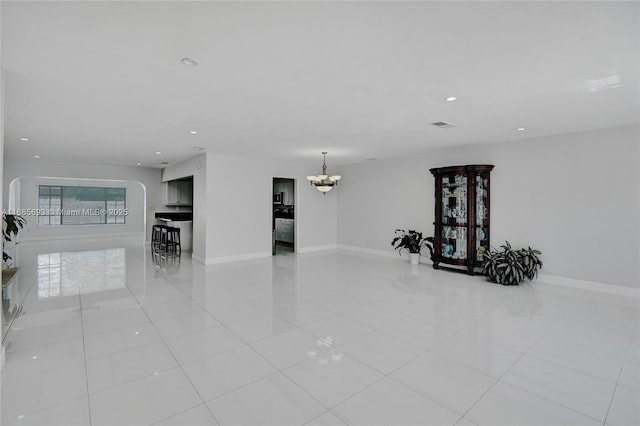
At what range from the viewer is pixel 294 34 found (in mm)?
2172

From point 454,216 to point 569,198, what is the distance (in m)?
1.87

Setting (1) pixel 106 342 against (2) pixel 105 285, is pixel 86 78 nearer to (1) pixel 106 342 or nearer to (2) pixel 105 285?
(1) pixel 106 342

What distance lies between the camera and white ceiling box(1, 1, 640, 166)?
1964 millimetres

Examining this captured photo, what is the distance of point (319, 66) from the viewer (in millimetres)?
2672

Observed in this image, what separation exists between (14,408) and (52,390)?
0.73 ft

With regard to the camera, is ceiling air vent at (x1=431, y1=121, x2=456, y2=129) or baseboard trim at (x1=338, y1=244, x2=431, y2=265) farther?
baseboard trim at (x1=338, y1=244, x2=431, y2=265)

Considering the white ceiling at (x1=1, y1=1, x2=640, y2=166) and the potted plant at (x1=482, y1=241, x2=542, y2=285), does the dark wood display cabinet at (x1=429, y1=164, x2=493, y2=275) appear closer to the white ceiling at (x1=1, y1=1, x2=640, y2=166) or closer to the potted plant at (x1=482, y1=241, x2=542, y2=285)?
the potted plant at (x1=482, y1=241, x2=542, y2=285)

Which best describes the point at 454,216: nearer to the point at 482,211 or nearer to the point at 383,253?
the point at 482,211

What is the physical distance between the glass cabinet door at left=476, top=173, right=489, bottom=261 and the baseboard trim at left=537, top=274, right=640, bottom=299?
108 cm

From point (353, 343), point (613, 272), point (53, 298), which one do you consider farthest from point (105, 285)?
point (613, 272)

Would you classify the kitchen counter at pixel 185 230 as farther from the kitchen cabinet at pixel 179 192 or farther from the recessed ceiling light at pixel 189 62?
the recessed ceiling light at pixel 189 62


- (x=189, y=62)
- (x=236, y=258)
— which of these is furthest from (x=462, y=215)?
(x=189, y=62)

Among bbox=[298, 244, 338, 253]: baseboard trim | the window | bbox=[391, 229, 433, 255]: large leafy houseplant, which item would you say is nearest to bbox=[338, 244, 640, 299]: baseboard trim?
bbox=[391, 229, 433, 255]: large leafy houseplant

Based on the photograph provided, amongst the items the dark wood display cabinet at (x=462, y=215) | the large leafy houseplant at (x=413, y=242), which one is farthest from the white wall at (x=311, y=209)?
the dark wood display cabinet at (x=462, y=215)
